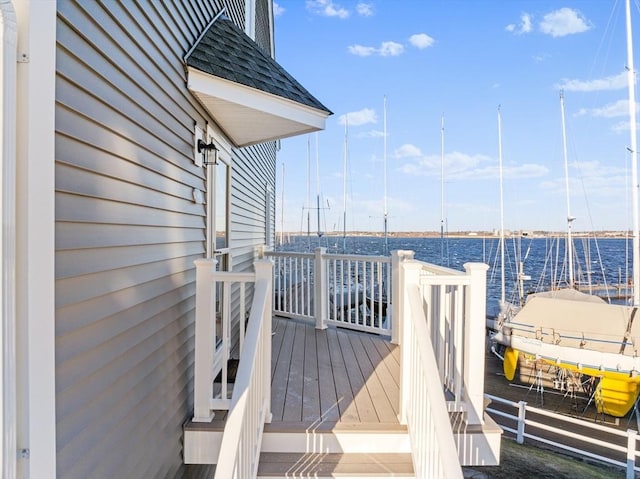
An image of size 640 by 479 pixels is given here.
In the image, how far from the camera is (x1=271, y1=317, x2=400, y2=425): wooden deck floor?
2928 millimetres

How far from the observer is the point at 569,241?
12.2 metres

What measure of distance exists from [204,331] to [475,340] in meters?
1.78

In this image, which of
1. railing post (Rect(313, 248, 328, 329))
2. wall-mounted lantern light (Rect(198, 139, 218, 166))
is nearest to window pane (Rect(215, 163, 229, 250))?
wall-mounted lantern light (Rect(198, 139, 218, 166))

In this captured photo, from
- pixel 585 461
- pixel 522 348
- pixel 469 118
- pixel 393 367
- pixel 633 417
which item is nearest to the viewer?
pixel 393 367

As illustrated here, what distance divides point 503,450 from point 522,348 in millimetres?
4526

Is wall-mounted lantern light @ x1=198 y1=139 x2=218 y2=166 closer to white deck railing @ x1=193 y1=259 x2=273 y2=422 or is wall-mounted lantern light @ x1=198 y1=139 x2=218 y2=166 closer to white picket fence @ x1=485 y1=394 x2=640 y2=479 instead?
white deck railing @ x1=193 y1=259 x2=273 y2=422

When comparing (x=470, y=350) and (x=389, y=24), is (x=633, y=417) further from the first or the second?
(x=389, y=24)

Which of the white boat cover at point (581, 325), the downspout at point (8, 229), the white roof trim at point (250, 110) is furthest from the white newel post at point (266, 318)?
the white boat cover at point (581, 325)

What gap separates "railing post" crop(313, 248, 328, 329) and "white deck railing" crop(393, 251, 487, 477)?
2.55 metres

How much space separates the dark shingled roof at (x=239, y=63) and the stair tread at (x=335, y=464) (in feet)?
9.06

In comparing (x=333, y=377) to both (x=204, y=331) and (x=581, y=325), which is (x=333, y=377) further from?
(x=581, y=325)

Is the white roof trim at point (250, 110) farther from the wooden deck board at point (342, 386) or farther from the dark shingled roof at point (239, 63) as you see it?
the wooden deck board at point (342, 386)

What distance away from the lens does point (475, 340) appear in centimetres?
263

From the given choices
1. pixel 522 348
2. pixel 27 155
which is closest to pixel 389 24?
pixel 522 348
